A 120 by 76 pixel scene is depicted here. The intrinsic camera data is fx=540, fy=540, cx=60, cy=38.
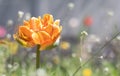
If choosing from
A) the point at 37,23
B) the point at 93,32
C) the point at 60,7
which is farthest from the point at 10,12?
the point at 37,23

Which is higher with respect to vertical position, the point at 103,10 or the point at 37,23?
the point at 103,10

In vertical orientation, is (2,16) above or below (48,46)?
above

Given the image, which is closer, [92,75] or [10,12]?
[92,75]

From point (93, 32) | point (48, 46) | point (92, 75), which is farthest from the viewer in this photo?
point (93, 32)

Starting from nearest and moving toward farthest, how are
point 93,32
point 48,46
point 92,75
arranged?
point 48,46 < point 92,75 < point 93,32

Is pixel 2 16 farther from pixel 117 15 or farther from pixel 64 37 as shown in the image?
pixel 117 15

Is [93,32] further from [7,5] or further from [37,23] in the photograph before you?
[37,23]

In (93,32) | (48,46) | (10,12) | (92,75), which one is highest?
(10,12)

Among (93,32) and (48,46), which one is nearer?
(48,46)

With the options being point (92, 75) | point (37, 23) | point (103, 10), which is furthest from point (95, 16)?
point (37, 23)
